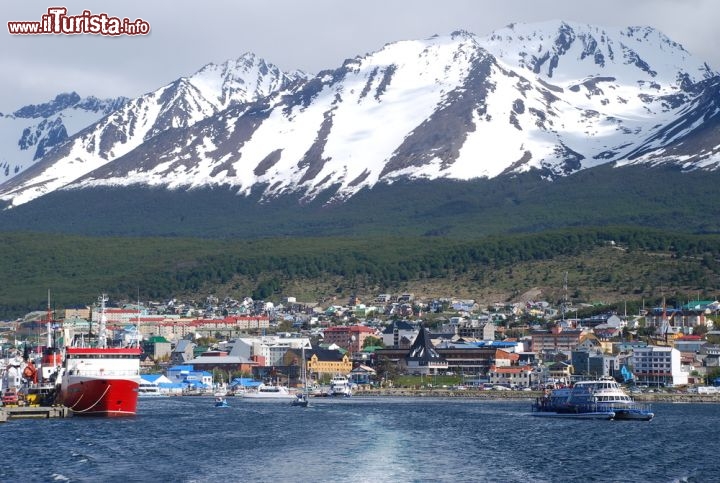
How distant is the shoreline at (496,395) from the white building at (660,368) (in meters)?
12.8

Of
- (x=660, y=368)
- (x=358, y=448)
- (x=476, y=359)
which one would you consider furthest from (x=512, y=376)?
(x=358, y=448)

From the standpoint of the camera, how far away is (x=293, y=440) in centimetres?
8306

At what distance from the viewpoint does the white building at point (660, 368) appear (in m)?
161

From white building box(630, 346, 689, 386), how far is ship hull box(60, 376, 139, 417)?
2933 inches

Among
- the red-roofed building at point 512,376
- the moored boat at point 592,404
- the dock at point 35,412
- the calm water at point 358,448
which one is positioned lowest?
the calm water at point 358,448

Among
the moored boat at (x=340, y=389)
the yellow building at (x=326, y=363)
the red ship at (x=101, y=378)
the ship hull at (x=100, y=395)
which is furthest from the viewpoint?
the yellow building at (x=326, y=363)

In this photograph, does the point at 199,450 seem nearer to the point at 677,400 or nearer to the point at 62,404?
the point at 62,404

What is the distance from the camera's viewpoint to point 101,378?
98.6 meters

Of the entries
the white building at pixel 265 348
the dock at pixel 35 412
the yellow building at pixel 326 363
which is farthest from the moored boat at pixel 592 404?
the white building at pixel 265 348

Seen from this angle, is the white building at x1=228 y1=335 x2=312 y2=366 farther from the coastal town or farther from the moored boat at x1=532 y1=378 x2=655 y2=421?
the moored boat at x1=532 y1=378 x2=655 y2=421

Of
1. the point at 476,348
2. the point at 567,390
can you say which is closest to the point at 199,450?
the point at 567,390

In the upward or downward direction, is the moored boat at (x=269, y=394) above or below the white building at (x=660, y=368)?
below

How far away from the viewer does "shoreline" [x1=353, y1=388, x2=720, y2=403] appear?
144125 millimetres

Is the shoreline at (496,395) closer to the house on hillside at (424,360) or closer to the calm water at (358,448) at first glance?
the house on hillside at (424,360)
